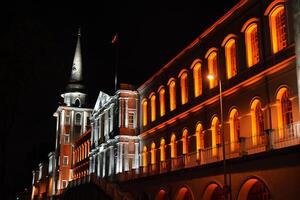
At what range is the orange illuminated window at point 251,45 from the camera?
89.4 ft

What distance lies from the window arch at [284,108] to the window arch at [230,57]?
5.57 meters

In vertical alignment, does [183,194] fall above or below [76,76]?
below

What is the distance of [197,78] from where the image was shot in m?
34.5

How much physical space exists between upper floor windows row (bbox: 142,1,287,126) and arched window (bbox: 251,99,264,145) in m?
2.43

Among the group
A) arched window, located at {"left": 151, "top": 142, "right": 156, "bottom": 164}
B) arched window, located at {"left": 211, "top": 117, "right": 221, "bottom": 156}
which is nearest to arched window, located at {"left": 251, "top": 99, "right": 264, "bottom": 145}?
arched window, located at {"left": 211, "top": 117, "right": 221, "bottom": 156}

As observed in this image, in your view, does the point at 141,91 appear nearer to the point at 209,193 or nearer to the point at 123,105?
the point at 123,105

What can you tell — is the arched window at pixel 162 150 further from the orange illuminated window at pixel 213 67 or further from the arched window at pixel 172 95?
the orange illuminated window at pixel 213 67

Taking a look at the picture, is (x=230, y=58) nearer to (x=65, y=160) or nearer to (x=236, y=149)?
(x=236, y=149)

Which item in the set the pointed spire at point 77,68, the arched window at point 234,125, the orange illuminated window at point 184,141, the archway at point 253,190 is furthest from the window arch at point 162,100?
the pointed spire at point 77,68

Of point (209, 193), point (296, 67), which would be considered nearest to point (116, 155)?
point (209, 193)


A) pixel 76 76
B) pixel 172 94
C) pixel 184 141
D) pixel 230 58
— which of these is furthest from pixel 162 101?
pixel 76 76

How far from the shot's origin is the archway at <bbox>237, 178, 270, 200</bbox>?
2384 centimetres

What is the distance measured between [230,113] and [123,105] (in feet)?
67.7

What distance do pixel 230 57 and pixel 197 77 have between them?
497cm
